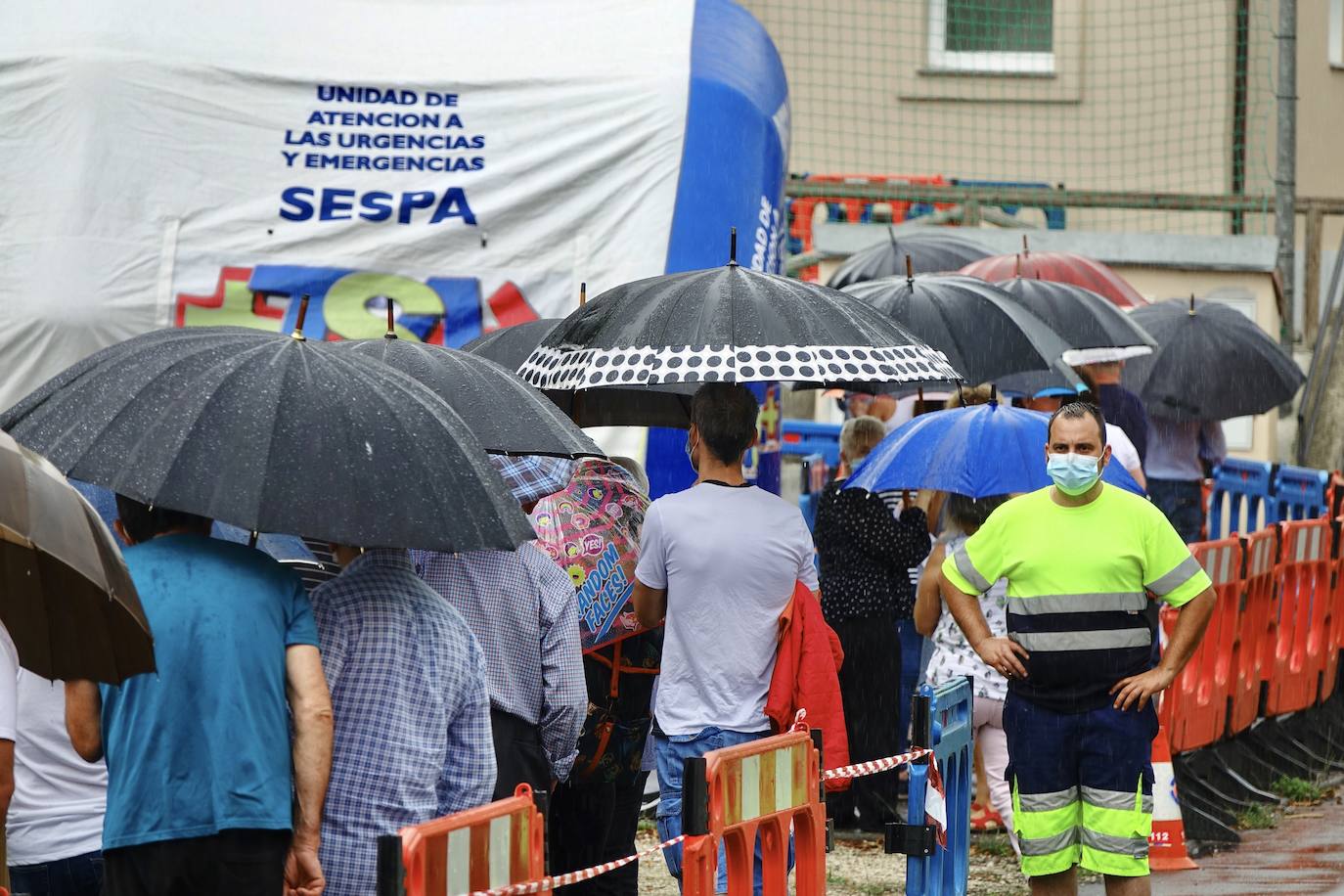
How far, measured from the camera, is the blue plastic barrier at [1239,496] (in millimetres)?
12148

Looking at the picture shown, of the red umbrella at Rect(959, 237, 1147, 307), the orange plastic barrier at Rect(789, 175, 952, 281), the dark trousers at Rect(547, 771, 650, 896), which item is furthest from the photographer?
the orange plastic barrier at Rect(789, 175, 952, 281)

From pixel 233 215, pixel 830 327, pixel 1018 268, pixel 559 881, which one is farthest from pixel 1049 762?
pixel 233 215

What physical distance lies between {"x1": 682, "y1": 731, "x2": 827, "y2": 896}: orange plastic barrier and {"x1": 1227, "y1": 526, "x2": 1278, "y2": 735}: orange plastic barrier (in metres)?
4.44

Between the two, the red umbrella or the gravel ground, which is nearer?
the gravel ground

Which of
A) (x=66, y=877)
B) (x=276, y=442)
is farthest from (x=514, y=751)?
(x=276, y=442)

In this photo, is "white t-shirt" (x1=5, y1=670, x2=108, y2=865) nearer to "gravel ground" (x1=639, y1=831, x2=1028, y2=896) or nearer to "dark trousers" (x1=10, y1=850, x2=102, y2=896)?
"dark trousers" (x1=10, y1=850, x2=102, y2=896)

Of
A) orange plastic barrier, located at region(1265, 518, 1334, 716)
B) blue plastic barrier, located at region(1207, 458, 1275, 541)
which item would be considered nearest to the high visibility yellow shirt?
orange plastic barrier, located at region(1265, 518, 1334, 716)

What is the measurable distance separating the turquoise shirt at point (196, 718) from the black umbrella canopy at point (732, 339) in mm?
1844

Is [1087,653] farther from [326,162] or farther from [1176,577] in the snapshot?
[326,162]

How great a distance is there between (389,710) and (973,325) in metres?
4.21

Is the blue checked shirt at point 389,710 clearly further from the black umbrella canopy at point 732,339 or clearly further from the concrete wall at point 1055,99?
the concrete wall at point 1055,99

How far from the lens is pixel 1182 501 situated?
11.0m

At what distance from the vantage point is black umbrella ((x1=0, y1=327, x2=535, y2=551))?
3571mm

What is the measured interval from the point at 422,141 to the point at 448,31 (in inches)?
22.1
